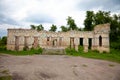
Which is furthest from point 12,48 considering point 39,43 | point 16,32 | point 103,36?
point 103,36

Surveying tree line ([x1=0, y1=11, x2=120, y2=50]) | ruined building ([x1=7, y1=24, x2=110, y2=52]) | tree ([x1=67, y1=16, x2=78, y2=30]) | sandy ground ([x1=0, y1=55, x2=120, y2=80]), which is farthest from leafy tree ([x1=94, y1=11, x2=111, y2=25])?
sandy ground ([x1=0, y1=55, x2=120, y2=80])

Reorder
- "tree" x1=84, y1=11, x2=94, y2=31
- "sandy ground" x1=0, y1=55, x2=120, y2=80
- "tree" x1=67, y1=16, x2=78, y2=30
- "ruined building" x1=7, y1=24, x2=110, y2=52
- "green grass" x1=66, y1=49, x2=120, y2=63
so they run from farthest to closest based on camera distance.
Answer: "tree" x1=67, y1=16, x2=78, y2=30 → "tree" x1=84, y1=11, x2=94, y2=31 → "ruined building" x1=7, y1=24, x2=110, y2=52 → "green grass" x1=66, y1=49, x2=120, y2=63 → "sandy ground" x1=0, y1=55, x2=120, y2=80

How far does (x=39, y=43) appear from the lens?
28.3 metres

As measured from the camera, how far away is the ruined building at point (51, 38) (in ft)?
91.9

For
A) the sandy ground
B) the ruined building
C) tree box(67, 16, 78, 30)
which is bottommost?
the sandy ground

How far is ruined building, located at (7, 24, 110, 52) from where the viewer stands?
1103 inches

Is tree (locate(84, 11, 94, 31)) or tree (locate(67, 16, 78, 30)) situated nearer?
tree (locate(84, 11, 94, 31))

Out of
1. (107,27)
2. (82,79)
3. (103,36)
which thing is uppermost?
(107,27)

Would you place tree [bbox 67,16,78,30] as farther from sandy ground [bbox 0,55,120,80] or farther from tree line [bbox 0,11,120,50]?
sandy ground [bbox 0,55,120,80]

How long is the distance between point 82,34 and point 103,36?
166 inches

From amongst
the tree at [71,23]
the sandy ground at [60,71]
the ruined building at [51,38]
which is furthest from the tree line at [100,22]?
the sandy ground at [60,71]

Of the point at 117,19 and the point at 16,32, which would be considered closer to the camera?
the point at 16,32

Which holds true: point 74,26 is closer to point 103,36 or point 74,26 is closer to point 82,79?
point 103,36

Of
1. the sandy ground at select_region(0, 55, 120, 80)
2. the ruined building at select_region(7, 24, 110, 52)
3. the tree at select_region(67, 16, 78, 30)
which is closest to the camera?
the sandy ground at select_region(0, 55, 120, 80)
